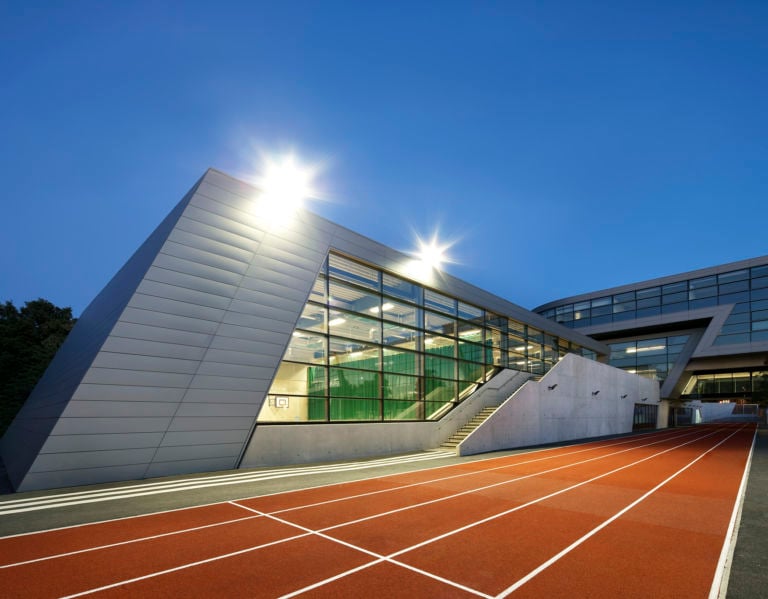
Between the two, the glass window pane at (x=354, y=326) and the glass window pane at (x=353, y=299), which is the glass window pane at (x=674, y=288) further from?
the glass window pane at (x=354, y=326)

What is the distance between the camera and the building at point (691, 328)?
4078 cm

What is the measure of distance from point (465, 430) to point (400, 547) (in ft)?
54.5

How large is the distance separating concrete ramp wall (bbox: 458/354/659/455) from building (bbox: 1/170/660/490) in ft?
0.54

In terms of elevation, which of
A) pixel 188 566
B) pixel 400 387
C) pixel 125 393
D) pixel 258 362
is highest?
pixel 400 387

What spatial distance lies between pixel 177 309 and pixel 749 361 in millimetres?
54054

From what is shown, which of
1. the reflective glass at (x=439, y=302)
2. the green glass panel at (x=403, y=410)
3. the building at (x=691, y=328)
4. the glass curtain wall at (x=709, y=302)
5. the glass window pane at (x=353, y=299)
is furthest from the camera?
the building at (x=691, y=328)

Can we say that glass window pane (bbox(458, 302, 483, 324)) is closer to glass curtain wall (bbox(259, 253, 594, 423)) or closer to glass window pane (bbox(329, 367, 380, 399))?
glass curtain wall (bbox(259, 253, 594, 423))

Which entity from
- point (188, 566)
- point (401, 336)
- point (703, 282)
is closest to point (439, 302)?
point (401, 336)

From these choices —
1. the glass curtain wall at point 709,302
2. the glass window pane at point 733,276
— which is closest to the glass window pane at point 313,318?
the glass curtain wall at point 709,302

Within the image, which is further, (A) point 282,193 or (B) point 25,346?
(B) point 25,346

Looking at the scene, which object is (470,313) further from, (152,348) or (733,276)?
(733,276)

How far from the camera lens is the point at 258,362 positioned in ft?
47.6

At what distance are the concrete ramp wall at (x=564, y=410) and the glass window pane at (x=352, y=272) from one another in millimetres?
8555

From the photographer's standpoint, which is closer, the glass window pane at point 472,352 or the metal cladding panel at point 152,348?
the metal cladding panel at point 152,348
